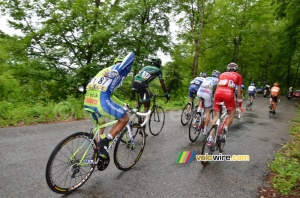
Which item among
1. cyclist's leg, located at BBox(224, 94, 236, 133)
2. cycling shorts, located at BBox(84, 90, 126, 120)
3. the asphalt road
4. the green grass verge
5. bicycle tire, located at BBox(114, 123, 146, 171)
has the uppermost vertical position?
cycling shorts, located at BBox(84, 90, 126, 120)

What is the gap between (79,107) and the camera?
10047mm

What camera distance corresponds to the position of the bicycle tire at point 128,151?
4418 millimetres

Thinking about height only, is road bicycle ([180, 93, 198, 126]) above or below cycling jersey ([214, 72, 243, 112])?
below

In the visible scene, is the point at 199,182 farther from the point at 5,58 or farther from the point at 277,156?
the point at 5,58

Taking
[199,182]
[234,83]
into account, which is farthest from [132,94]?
[199,182]

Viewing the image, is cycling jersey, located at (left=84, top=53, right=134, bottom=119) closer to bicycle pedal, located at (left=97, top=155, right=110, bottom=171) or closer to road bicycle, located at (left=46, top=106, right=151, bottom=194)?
road bicycle, located at (left=46, top=106, right=151, bottom=194)

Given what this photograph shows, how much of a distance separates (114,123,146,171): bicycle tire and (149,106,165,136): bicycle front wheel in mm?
2640

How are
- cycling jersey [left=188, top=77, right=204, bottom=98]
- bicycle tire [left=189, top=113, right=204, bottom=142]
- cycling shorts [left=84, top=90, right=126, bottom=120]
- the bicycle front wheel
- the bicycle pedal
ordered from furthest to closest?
cycling jersey [left=188, top=77, right=204, bottom=98], the bicycle front wheel, bicycle tire [left=189, top=113, right=204, bottom=142], the bicycle pedal, cycling shorts [left=84, top=90, right=126, bottom=120]

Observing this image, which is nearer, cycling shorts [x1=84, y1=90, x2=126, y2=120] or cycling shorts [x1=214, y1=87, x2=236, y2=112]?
cycling shorts [x1=84, y1=90, x2=126, y2=120]

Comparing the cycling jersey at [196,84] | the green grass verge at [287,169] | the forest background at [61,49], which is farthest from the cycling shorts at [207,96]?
the forest background at [61,49]

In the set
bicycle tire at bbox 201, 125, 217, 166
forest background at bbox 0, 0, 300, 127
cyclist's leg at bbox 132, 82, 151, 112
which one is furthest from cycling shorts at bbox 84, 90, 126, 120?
forest background at bbox 0, 0, 300, 127

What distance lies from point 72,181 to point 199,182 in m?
2.41

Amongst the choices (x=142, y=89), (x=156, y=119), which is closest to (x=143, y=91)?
(x=142, y=89)

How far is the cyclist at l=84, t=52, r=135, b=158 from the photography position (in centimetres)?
382
